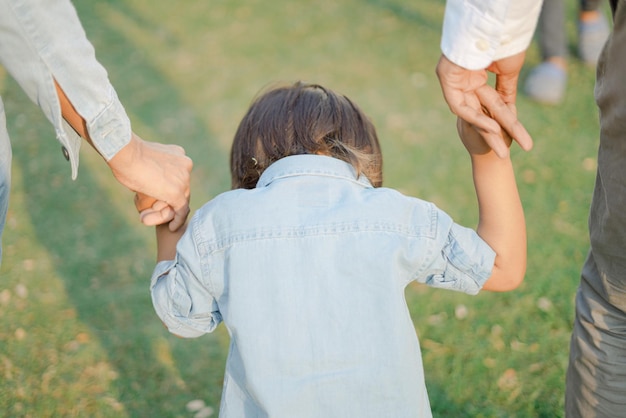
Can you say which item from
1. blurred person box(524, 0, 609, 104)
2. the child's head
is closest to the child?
the child's head

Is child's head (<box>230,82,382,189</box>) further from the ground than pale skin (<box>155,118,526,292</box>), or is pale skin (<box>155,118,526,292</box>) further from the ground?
child's head (<box>230,82,382,189</box>)

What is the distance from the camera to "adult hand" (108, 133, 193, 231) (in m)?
2.03

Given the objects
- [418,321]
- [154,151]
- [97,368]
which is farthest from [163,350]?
[154,151]

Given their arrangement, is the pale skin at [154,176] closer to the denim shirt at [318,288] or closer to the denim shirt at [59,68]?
the denim shirt at [59,68]

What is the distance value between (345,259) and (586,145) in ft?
12.2

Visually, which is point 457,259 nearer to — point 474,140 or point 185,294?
point 474,140

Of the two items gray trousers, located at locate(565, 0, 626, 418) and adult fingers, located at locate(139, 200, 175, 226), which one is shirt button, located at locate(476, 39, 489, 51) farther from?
adult fingers, located at locate(139, 200, 175, 226)

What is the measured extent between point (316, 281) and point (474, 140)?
2.41 ft

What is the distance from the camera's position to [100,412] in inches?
120

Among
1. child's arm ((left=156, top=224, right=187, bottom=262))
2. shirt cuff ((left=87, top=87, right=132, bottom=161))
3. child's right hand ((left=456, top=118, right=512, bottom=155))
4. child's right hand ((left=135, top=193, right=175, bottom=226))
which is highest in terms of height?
shirt cuff ((left=87, top=87, right=132, bottom=161))

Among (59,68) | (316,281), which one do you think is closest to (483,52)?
(316,281)

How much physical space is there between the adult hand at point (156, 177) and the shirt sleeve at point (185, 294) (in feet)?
1.04

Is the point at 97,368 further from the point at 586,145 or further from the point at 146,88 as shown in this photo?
the point at 586,145

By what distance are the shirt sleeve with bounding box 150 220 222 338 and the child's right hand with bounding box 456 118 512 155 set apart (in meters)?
0.84
